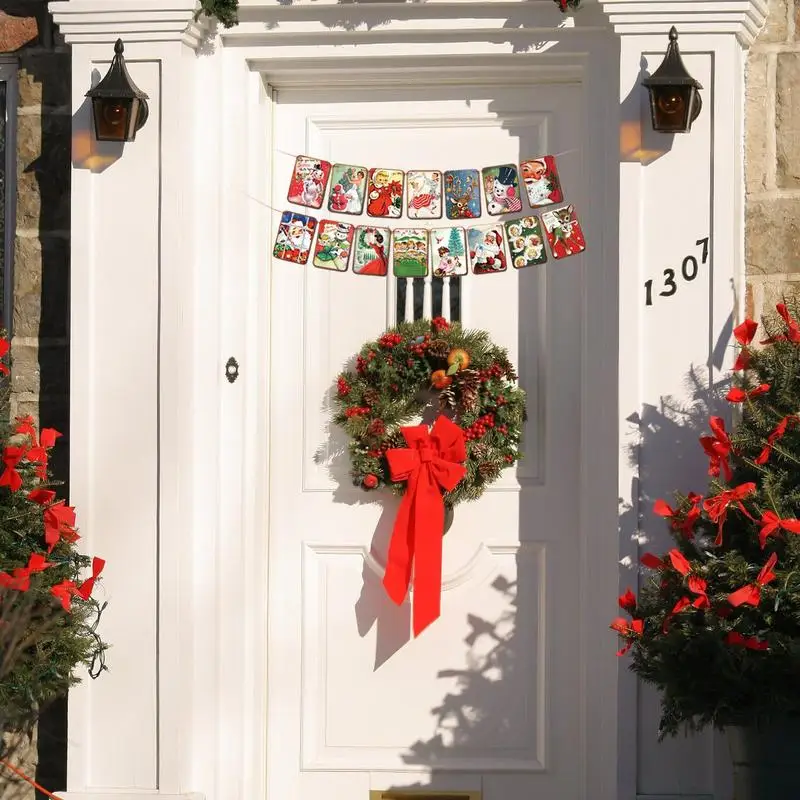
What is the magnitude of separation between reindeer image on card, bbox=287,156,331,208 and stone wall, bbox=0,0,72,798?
71 cm

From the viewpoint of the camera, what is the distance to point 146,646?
378cm

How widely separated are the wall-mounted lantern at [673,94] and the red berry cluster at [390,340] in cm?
98

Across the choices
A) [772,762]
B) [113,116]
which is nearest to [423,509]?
[772,762]

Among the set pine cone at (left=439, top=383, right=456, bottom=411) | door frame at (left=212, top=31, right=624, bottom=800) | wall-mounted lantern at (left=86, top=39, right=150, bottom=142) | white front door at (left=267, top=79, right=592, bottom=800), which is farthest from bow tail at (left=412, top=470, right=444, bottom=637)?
wall-mounted lantern at (left=86, top=39, right=150, bottom=142)

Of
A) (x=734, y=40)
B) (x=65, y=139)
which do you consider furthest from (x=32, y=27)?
(x=734, y=40)

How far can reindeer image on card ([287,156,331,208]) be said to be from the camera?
399cm

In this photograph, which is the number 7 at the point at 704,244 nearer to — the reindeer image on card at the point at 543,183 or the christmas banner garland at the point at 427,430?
the reindeer image on card at the point at 543,183

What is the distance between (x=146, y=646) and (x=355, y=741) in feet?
2.45

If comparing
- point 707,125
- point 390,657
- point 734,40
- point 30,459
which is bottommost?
point 390,657

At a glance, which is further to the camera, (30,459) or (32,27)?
(32,27)

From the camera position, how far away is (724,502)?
10.4 feet

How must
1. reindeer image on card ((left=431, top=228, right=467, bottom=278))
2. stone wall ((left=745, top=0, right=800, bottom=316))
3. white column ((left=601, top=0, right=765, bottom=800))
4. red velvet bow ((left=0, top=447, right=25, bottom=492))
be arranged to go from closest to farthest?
red velvet bow ((left=0, top=447, right=25, bottom=492)), white column ((left=601, top=0, right=765, bottom=800)), stone wall ((left=745, top=0, right=800, bottom=316)), reindeer image on card ((left=431, top=228, right=467, bottom=278))

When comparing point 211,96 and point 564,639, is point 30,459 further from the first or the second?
point 564,639

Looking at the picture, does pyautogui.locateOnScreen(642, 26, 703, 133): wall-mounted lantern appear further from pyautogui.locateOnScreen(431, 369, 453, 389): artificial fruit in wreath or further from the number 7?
pyautogui.locateOnScreen(431, 369, 453, 389): artificial fruit in wreath
